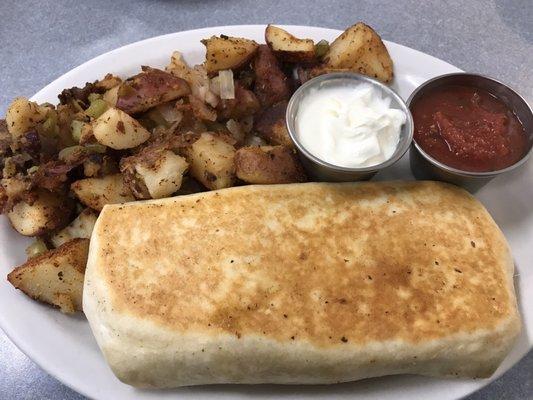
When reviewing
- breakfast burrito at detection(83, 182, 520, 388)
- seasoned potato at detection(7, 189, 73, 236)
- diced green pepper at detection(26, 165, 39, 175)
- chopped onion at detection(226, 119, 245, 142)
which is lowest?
breakfast burrito at detection(83, 182, 520, 388)

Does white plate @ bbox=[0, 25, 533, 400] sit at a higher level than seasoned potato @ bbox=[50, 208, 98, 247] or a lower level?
lower

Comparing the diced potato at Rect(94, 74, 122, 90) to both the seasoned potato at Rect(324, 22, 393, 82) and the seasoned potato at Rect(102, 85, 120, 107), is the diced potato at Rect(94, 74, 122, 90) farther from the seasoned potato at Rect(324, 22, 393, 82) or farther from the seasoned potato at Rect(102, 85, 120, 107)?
the seasoned potato at Rect(324, 22, 393, 82)

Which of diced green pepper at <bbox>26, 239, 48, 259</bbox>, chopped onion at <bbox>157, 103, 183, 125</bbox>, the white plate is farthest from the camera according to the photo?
chopped onion at <bbox>157, 103, 183, 125</bbox>

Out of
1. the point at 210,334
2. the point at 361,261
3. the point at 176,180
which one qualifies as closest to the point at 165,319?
the point at 210,334

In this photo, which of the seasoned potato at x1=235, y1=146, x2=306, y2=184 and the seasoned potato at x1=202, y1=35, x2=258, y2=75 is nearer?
the seasoned potato at x1=235, y1=146, x2=306, y2=184

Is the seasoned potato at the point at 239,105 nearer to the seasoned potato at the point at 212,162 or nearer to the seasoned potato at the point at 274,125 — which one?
the seasoned potato at the point at 274,125

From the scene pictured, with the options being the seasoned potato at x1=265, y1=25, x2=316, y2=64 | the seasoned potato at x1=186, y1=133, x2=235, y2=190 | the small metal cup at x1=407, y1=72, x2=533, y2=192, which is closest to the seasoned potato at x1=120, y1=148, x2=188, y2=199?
the seasoned potato at x1=186, y1=133, x2=235, y2=190

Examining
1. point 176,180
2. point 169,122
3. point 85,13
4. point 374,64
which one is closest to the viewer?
point 176,180

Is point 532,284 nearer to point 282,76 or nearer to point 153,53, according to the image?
point 282,76
